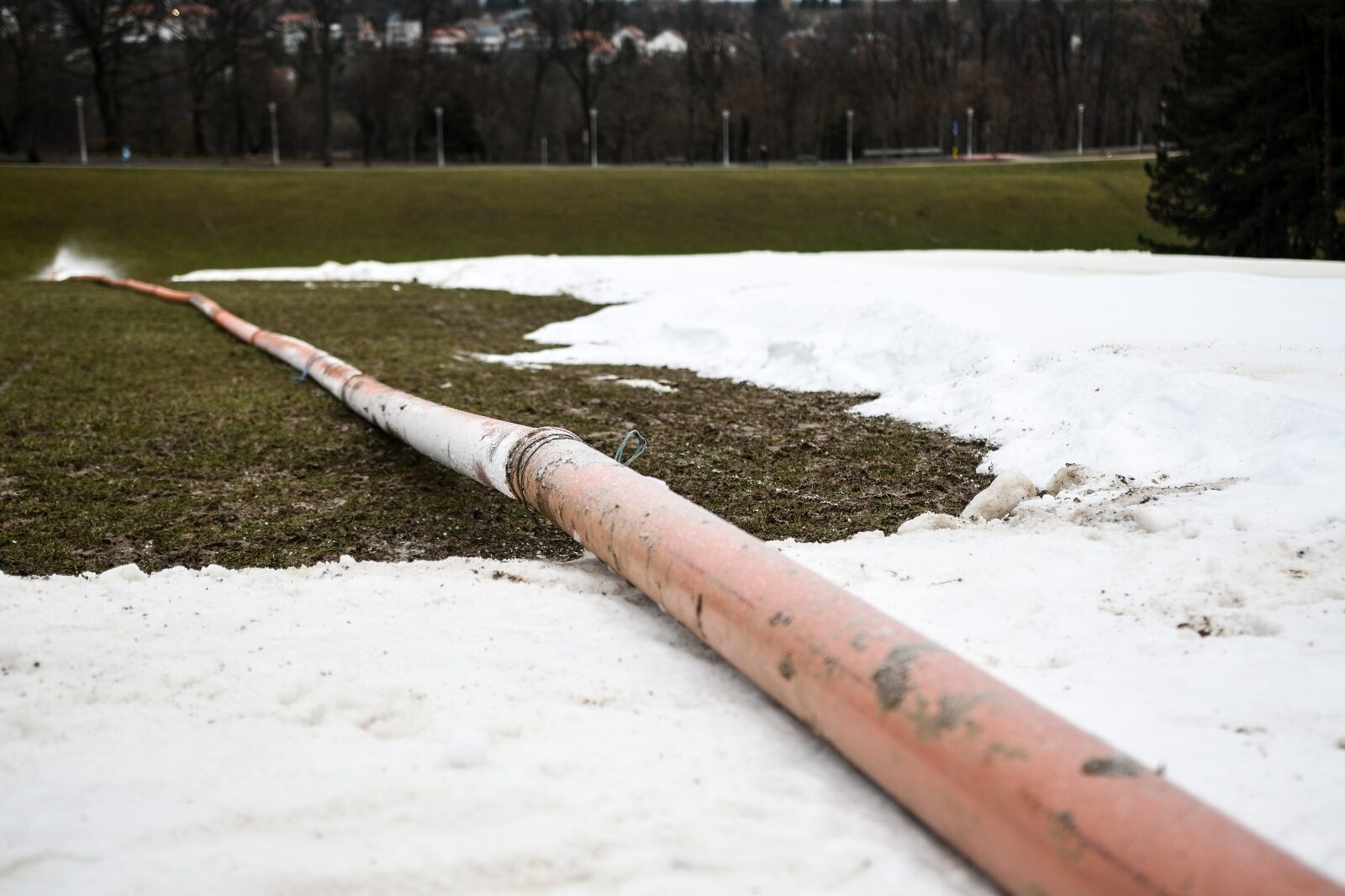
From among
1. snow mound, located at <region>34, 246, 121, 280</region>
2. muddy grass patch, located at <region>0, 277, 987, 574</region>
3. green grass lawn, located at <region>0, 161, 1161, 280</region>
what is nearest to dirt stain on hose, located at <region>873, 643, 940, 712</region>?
muddy grass patch, located at <region>0, 277, 987, 574</region>

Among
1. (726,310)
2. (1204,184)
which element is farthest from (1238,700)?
(1204,184)

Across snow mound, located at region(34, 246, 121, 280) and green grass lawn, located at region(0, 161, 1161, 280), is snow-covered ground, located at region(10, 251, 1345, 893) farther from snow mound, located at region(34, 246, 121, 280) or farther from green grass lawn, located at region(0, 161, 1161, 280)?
green grass lawn, located at region(0, 161, 1161, 280)

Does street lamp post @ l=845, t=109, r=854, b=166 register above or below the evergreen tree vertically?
above

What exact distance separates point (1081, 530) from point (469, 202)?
3096cm

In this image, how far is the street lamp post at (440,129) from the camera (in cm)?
5556

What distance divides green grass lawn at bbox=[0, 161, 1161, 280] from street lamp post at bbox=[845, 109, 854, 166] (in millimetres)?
22517

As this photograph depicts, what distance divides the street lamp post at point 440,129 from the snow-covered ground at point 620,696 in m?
53.4

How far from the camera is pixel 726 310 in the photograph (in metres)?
9.08

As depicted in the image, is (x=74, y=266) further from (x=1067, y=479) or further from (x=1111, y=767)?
(x=1111, y=767)

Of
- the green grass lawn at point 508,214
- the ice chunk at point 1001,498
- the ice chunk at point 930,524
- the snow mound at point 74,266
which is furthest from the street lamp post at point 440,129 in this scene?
the ice chunk at point 930,524

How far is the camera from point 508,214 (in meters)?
31.6

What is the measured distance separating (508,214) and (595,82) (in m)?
37.0

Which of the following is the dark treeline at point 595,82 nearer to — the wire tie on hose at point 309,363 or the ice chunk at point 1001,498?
the wire tie on hose at point 309,363

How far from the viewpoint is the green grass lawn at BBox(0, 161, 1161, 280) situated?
27734 millimetres
